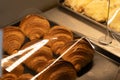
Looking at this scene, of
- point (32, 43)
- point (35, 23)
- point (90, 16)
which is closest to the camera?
point (32, 43)

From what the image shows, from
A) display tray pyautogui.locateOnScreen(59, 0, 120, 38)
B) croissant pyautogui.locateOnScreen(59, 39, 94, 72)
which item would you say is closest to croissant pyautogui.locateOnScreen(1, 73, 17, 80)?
croissant pyautogui.locateOnScreen(59, 39, 94, 72)

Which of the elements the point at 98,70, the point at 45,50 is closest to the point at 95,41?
the point at 98,70

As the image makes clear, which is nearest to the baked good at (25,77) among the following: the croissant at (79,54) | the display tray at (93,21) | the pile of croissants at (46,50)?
the pile of croissants at (46,50)

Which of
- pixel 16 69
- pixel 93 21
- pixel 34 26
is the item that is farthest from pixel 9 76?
pixel 93 21

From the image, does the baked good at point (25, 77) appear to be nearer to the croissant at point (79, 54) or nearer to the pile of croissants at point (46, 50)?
the pile of croissants at point (46, 50)

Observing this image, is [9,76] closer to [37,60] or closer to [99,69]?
[37,60]

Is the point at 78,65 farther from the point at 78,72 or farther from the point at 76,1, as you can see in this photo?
the point at 76,1
